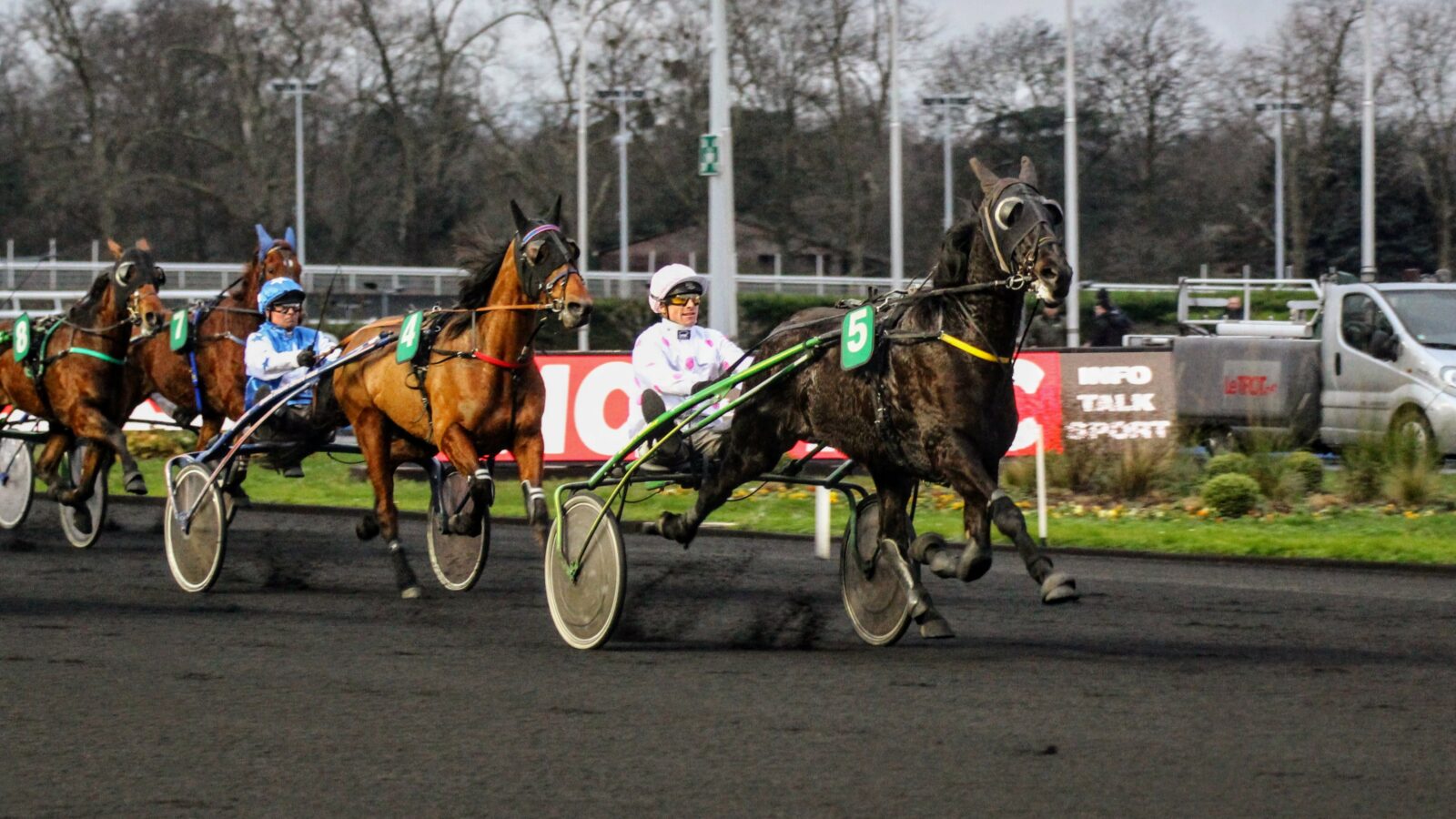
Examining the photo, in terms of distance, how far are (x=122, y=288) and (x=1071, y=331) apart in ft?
42.9

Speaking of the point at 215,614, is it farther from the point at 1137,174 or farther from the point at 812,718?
the point at 1137,174

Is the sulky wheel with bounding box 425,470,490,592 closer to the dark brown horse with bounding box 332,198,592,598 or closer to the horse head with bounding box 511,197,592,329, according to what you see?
the dark brown horse with bounding box 332,198,592,598

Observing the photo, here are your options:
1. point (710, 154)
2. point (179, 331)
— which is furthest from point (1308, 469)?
point (179, 331)

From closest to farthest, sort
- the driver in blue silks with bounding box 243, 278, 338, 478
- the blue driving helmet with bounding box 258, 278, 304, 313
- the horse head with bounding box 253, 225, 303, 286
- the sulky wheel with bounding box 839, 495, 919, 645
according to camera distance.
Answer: the sulky wheel with bounding box 839, 495, 919, 645 → the driver in blue silks with bounding box 243, 278, 338, 478 → the blue driving helmet with bounding box 258, 278, 304, 313 → the horse head with bounding box 253, 225, 303, 286

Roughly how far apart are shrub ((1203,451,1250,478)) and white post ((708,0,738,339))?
510 centimetres

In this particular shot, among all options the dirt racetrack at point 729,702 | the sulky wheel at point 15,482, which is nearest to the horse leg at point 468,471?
the dirt racetrack at point 729,702

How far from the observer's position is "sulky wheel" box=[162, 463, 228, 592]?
9500mm

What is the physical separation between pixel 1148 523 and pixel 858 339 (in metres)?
6.30

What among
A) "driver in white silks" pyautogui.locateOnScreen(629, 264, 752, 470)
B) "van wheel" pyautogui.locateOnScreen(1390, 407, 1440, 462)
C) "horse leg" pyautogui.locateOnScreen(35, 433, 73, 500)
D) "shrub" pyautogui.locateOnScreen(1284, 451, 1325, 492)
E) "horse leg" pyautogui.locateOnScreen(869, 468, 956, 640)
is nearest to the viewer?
"horse leg" pyautogui.locateOnScreen(869, 468, 956, 640)

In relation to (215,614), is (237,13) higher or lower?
higher

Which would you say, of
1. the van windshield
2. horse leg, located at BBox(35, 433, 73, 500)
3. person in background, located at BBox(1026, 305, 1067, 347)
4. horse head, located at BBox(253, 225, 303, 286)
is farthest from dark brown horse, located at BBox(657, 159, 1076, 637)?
person in background, located at BBox(1026, 305, 1067, 347)

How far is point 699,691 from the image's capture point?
21.2 ft

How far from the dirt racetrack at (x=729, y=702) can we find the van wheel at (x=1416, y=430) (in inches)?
142

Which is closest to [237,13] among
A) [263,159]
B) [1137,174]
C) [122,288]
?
[263,159]
